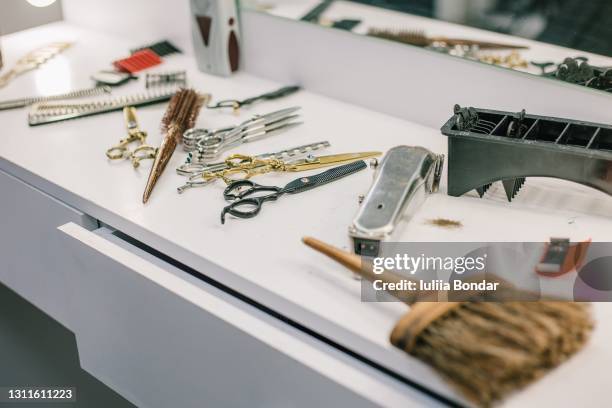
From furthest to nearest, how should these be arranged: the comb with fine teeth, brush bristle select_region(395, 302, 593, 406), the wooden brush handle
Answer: the comb with fine teeth, the wooden brush handle, brush bristle select_region(395, 302, 593, 406)

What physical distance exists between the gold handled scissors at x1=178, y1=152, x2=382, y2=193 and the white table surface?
0.6 inches

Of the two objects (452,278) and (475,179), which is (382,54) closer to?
(475,179)

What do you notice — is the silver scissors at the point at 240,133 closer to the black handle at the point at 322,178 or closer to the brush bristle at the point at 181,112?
the brush bristle at the point at 181,112

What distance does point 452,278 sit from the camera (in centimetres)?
77

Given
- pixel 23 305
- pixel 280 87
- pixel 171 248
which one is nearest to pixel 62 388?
pixel 23 305

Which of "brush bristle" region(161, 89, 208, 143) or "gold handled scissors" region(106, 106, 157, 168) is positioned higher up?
"brush bristle" region(161, 89, 208, 143)

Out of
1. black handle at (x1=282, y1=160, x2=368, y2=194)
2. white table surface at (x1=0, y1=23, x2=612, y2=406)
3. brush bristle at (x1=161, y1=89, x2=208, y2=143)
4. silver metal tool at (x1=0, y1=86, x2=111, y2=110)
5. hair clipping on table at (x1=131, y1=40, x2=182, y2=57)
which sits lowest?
white table surface at (x1=0, y1=23, x2=612, y2=406)

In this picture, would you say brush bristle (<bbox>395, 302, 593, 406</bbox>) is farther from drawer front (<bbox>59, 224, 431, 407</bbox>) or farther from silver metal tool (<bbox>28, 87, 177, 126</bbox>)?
silver metal tool (<bbox>28, 87, 177, 126</bbox>)

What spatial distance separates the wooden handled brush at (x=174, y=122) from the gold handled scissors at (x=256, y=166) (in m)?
0.05

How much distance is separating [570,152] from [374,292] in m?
Result: 0.29

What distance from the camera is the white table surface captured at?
2.30 feet

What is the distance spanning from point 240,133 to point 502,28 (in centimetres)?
42

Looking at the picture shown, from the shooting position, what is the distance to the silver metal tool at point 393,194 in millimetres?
771

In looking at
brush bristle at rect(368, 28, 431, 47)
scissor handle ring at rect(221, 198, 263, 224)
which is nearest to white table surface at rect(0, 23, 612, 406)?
scissor handle ring at rect(221, 198, 263, 224)
